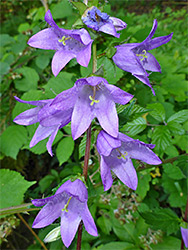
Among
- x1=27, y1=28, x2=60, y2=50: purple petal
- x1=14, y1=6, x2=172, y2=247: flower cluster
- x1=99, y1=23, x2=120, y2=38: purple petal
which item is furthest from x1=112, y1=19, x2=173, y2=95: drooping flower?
x1=27, y1=28, x2=60, y2=50: purple petal

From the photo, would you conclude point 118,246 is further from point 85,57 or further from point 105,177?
point 85,57

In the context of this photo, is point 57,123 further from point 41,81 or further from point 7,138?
point 41,81

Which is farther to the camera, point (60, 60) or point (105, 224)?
point (105, 224)

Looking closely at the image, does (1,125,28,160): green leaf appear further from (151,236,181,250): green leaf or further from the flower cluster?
(151,236,181,250): green leaf

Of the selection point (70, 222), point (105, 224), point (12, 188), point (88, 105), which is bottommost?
point (105, 224)

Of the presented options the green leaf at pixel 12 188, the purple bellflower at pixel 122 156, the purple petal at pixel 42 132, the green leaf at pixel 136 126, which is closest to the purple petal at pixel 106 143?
the purple bellflower at pixel 122 156

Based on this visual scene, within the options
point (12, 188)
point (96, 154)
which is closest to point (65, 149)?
point (96, 154)

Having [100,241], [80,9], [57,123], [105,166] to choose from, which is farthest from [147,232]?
[80,9]
